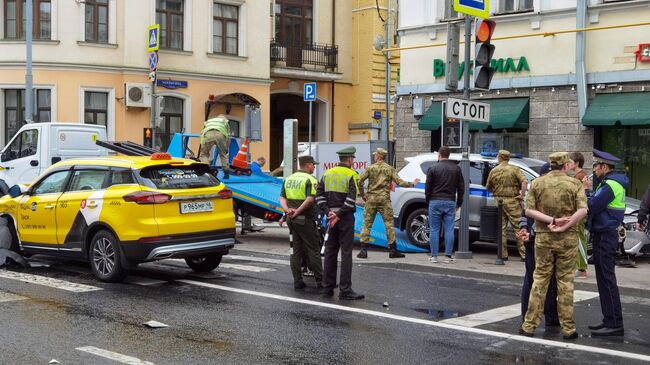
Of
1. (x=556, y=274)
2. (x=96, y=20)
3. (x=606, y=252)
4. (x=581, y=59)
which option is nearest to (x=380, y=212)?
(x=606, y=252)

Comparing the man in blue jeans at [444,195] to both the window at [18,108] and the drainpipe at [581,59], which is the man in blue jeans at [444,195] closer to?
the drainpipe at [581,59]

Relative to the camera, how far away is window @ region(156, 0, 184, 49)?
1191 inches

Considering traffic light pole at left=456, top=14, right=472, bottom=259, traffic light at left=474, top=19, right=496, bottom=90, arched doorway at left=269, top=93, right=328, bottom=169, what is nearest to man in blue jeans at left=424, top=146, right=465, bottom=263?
traffic light pole at left=456, top=14, right=472, bottom=259

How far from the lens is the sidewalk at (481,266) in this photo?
10890 millimetres

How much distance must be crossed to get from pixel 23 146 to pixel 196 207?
1079 cm

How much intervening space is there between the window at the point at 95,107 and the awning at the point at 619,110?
17722 millimetres

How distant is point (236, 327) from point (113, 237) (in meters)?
3.07

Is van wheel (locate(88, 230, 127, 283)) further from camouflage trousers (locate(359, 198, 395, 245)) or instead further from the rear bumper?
camouflage trousers (locate(359, 198, 395, 245))

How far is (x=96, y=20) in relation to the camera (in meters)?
29.0

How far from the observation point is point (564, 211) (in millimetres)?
7367

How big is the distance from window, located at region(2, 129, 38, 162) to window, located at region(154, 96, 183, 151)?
34.4 feet

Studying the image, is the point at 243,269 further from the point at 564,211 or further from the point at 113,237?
the point at 564,211

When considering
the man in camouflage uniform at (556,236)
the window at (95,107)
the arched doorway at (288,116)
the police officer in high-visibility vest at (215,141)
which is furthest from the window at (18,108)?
the man in camouflage uniform at (556,236)

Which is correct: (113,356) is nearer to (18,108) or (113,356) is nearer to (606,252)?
(606,252)
